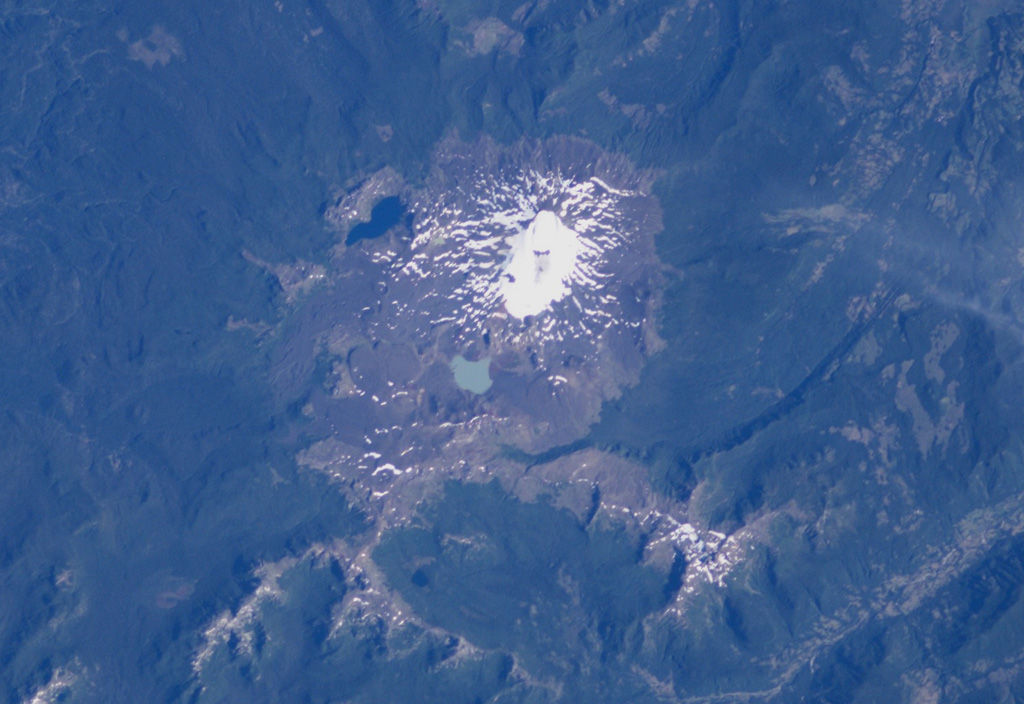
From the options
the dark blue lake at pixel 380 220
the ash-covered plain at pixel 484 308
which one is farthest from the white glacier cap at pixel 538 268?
the dark blue lake at pixel 380 220

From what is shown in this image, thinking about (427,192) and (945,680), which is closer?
(945,680)

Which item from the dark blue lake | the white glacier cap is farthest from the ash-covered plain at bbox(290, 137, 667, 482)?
the dark blue lake

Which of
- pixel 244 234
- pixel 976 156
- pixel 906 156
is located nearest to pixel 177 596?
pixel 244 234

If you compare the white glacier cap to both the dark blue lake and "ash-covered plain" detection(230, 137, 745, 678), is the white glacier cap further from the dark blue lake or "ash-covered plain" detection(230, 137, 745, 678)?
the dark blue lake

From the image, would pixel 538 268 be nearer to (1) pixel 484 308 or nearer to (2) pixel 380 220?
(1) pixel 484 308

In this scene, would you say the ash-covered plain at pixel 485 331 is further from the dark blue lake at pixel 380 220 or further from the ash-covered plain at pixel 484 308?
the dark blue lake at pixel 380 220

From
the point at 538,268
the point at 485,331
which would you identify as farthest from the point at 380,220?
the point at 538,268

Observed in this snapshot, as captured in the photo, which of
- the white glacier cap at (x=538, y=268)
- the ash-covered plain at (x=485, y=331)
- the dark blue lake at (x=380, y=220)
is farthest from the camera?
the dark blue lake at (x=380, y=220)

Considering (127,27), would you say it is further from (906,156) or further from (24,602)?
(906,156)
